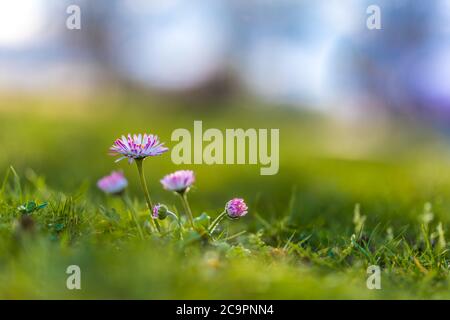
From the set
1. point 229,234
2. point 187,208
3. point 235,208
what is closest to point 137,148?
point 187,208

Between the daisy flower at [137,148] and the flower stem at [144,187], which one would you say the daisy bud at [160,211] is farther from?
the daisy flower at [137,148]

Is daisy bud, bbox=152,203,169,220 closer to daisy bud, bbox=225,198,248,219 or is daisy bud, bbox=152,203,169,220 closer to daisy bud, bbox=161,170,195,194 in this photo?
daisy bud, bbox=161,170,195,194

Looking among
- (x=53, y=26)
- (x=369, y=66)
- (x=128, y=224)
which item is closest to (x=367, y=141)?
(x=369, y=66)

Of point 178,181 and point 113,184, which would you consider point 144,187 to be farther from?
point 113,184

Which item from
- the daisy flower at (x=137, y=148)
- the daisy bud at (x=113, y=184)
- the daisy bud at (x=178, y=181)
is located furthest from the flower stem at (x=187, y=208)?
the daisy bud at (x=113, y=184)

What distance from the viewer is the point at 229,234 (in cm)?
251

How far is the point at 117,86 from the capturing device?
10148 millimetres

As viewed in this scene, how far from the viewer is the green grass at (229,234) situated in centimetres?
158
